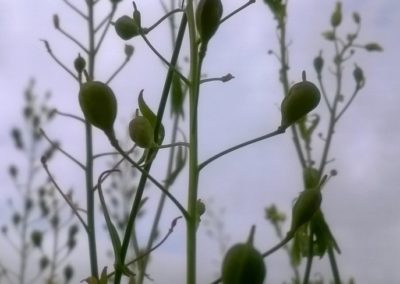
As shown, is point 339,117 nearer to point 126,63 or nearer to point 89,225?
point 126,63

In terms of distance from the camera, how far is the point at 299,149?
4.52ft

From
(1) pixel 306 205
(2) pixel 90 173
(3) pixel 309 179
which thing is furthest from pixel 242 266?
(2) pixel 90 173

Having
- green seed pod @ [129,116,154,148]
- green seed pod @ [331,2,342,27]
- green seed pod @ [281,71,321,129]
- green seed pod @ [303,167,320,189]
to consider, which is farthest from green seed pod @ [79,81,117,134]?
green seed pod @ [331,2,342,27]

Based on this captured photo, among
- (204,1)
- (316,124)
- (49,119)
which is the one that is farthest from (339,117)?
(49,119)

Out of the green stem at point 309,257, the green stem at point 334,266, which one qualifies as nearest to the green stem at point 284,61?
the green stem at point 334,266

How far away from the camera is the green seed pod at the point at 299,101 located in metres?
0.69

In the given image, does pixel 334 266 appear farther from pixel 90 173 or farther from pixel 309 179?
pixel 90 173

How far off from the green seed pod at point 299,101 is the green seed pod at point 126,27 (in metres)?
0.24

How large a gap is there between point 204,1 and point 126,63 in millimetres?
826

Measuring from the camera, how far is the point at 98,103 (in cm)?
68

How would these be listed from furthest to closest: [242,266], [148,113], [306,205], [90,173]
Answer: [90,173]
[148,113]
[306,205]
[242,266]

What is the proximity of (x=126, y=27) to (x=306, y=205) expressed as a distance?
1.13 feet

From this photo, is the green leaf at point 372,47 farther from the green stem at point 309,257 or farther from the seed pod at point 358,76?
the green stem at point 309,257

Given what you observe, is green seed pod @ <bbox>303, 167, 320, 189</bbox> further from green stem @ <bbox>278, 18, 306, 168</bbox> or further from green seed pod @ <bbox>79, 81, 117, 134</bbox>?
green stem @ <bbox>278, 18, 306, 168</bbox>
